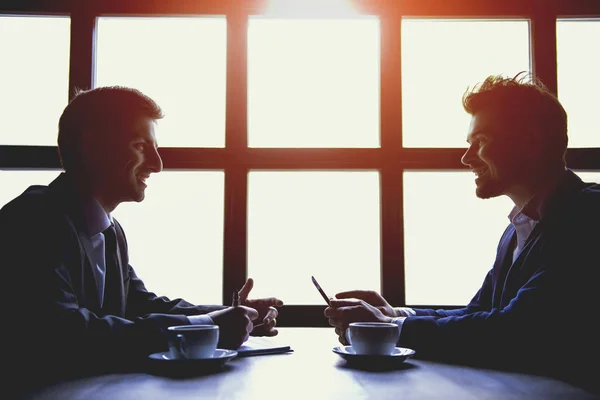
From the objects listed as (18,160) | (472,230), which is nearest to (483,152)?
(472,230)

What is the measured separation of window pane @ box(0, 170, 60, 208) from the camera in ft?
7.13

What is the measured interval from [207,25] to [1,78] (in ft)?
2.96

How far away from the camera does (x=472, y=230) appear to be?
2.26 m

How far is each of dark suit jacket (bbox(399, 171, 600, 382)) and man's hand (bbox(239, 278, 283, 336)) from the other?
47 centimetres

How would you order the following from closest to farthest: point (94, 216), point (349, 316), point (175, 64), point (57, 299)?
point (57, 299), point (349, 316), point (94, 216), point (175, 64)

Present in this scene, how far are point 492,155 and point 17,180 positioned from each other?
1.85 metres

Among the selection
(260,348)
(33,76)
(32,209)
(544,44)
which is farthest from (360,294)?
(33,76)

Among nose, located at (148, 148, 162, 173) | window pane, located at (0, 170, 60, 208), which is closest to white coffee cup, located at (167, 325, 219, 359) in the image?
nose, located at (148, 148, 162, 173)

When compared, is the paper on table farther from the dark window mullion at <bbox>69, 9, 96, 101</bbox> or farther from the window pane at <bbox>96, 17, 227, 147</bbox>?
the dark window mullion at <bbox>69, 9, 96, 101</bbox>

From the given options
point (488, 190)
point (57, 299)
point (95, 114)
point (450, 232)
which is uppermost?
point (95, 114)

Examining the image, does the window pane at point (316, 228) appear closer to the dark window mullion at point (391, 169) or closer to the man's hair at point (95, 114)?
the dark window mullion at point (391, 169)

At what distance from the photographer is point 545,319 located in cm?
121

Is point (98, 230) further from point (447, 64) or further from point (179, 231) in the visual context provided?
point (447, 64)

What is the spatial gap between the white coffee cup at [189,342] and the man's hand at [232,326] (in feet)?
0.70
